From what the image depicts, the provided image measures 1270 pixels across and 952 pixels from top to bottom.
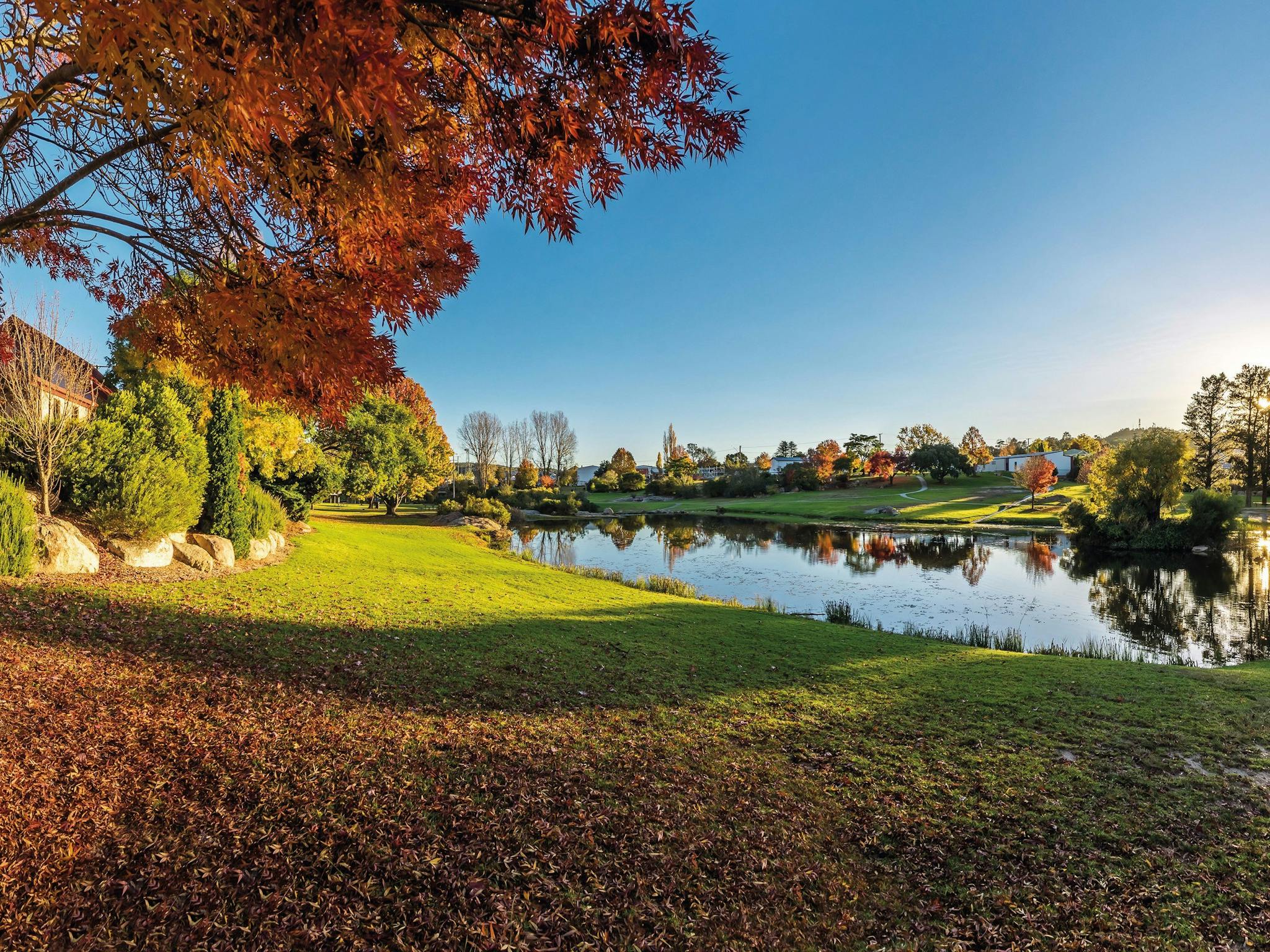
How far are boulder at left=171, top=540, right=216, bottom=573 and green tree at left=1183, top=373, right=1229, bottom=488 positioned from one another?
72.4 meters

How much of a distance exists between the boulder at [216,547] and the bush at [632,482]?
62.3 metres

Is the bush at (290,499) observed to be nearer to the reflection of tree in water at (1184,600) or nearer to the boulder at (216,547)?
the boulder at (216,547)

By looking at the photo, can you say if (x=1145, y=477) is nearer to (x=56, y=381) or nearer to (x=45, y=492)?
(x=45, y=492)

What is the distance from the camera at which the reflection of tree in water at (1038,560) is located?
22.0 metres

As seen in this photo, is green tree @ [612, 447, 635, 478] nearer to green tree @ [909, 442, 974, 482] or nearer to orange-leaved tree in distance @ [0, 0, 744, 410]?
green tree @ [909, 442, 974, 482]

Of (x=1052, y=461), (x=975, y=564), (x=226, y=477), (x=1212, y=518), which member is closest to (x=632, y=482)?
(x=975, y=564)

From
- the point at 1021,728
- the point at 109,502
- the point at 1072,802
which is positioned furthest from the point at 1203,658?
the point at 109,502

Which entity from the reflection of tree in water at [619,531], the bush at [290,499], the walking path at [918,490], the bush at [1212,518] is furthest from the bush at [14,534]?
the walking path at [918,490]

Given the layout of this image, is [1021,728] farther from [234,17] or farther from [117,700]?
[117,700]

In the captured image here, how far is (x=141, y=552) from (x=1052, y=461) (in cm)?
8583

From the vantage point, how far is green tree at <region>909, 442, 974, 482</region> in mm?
70438

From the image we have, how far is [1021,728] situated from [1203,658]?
34.8 feet

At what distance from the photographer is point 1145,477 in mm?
28609

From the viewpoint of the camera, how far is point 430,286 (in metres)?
3.77
